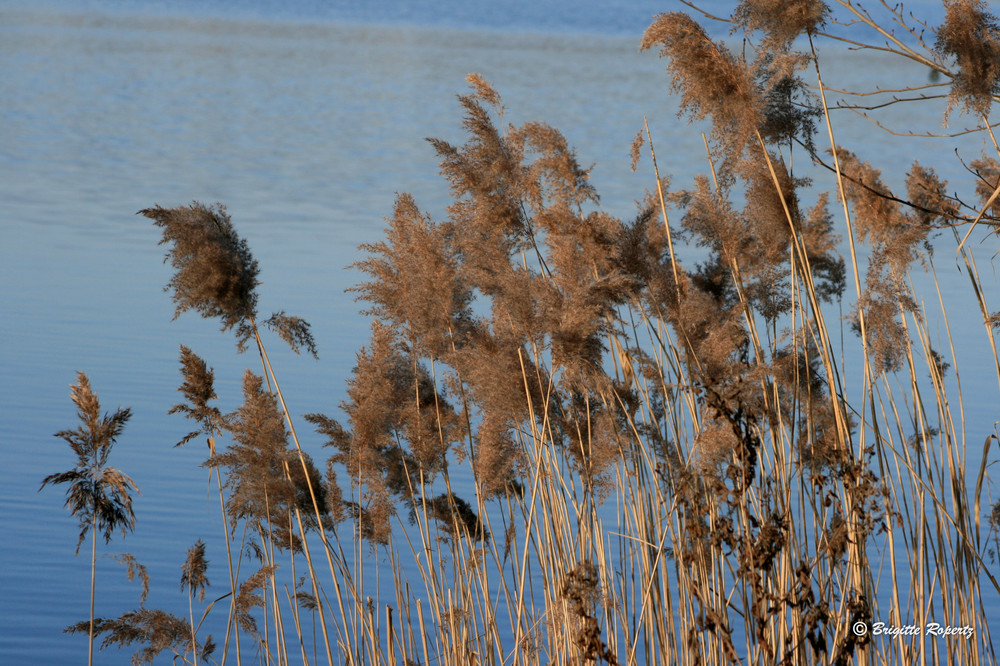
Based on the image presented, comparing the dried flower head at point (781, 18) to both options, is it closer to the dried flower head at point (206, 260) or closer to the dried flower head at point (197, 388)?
the dried flower head at point (206, 260)

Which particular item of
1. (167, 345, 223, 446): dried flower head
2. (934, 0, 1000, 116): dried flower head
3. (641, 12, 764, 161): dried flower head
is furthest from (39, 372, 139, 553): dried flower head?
(934, 0, 1000, 116): dried flower head

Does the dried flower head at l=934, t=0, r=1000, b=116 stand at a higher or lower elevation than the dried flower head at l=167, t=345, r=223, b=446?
higher

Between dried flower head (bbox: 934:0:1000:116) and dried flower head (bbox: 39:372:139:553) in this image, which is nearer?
dried flower head (bbox: 39:372:139:553)

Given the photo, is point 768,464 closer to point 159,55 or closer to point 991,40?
point 991,40

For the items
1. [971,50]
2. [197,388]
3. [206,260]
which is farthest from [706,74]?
[197,388]

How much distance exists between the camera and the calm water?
6.44m

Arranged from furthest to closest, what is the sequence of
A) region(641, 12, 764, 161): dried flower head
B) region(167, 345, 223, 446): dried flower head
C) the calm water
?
1. the calm water
2. region(167, 345, 223, 446): dried flower head
3. region(641, 12, 764, 161): dried flower head

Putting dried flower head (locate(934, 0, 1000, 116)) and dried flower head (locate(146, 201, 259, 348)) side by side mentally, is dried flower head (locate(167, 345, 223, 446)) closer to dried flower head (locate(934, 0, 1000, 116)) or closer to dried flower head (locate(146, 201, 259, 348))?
dried flower head (locate(146, 201, 259, 348))

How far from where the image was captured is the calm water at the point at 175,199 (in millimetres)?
6438

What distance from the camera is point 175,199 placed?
1356cm

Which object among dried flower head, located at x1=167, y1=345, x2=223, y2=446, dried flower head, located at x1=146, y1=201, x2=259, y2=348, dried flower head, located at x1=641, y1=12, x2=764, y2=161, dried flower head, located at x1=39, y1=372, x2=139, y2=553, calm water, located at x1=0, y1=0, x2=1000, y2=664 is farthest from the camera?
calm water, located at x1=0, y1=0, x2=1000, y2=664

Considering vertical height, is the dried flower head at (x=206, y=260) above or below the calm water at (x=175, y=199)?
below

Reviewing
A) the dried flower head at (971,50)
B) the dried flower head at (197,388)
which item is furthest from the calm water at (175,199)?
the dried flower head at (971,50)

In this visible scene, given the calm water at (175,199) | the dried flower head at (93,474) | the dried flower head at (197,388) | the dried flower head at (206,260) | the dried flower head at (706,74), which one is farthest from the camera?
the calm water at (175,199)
